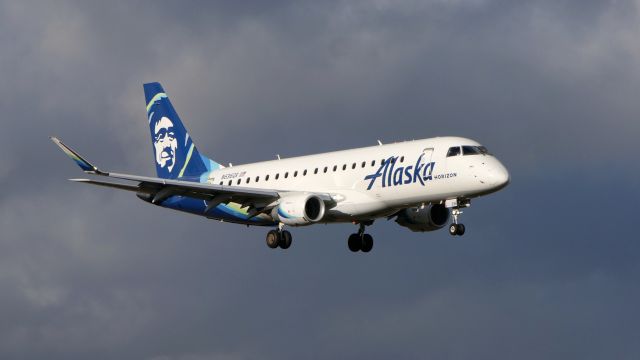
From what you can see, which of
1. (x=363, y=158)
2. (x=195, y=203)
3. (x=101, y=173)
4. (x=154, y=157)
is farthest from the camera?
(x=154, y=157)

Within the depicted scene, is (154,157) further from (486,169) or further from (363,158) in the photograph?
(486,169)

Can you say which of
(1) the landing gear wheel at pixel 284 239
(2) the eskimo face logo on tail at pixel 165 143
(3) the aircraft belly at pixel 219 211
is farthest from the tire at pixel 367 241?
(2) the eskimo face logo on tail at pixel 165 143

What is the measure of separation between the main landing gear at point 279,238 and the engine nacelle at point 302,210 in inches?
36.2

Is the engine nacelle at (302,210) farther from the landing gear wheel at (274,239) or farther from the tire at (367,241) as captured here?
the tire at (367,241)

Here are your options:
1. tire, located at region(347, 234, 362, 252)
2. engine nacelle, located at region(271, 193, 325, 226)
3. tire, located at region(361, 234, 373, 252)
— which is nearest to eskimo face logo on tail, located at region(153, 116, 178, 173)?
tire, located at region(347, 234, 362, 252)

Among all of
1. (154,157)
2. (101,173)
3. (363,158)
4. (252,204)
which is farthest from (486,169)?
(154,157)

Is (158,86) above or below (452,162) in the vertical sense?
above

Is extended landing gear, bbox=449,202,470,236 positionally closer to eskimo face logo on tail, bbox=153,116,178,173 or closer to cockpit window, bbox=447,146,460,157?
cockpit window, bbox=447,146,460,157

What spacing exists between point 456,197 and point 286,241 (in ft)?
27.4

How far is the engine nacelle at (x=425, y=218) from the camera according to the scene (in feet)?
244

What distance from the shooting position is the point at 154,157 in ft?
276

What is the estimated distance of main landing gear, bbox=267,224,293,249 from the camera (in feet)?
238

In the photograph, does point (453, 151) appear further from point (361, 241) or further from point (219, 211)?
point (219, 211)

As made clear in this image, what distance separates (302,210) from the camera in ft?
233
